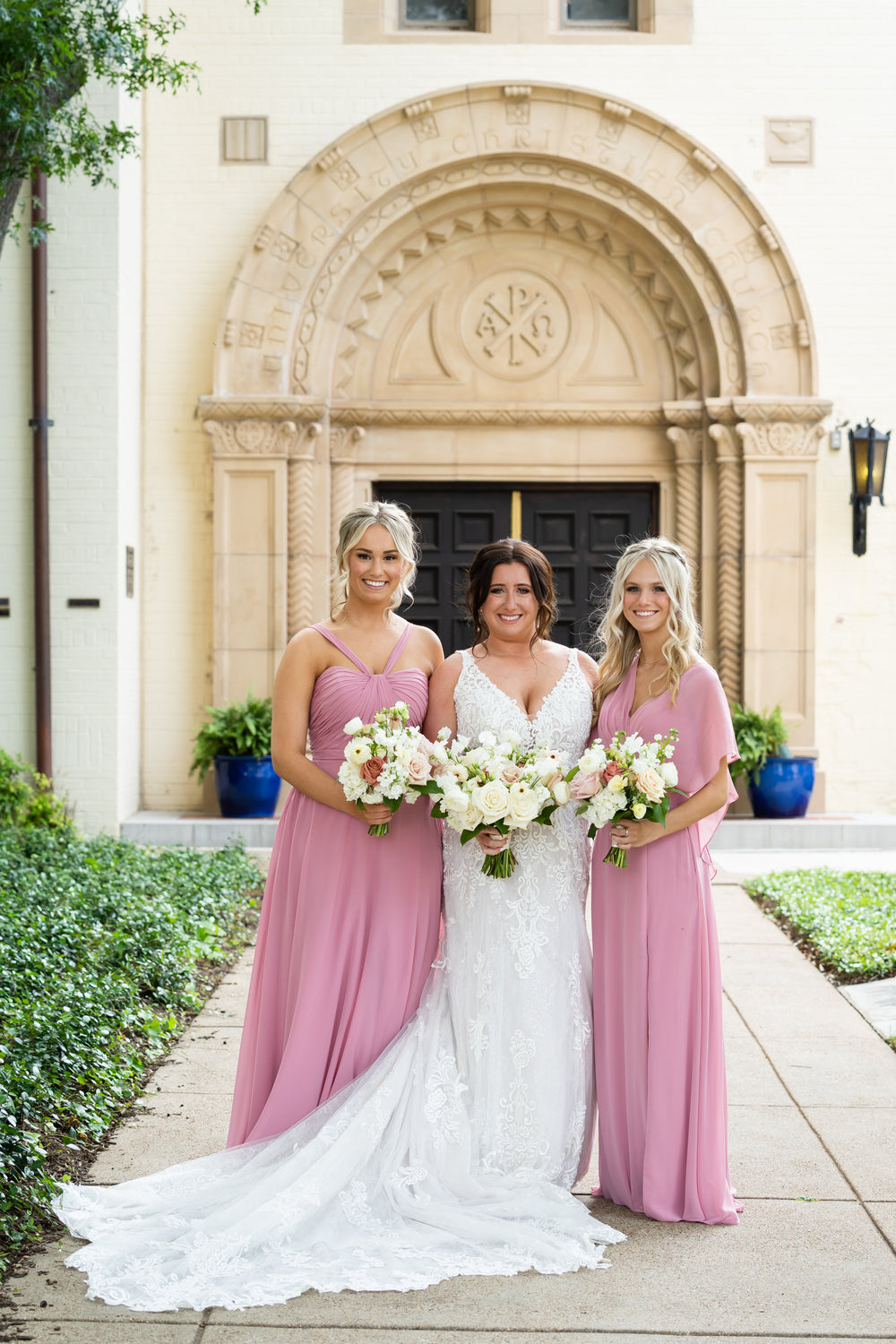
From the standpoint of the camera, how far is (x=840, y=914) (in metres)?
8.28

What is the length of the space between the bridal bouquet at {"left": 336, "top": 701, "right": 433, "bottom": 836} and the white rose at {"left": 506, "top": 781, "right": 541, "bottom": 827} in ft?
0.84

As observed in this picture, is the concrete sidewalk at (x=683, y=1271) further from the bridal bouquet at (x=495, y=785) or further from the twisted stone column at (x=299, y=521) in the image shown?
the twisted stone column at (x=299, y=521)

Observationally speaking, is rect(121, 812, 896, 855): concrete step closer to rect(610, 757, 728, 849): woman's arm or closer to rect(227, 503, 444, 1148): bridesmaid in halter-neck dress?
rect(227, 503, 444, 1148): bridesmaid in halter-neck dress

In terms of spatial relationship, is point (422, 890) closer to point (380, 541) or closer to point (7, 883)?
point (380, 541)

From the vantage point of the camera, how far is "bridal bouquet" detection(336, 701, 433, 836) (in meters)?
3.85

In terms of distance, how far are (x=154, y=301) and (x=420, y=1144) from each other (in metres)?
9.67

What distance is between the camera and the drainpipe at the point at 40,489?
36.2 feet

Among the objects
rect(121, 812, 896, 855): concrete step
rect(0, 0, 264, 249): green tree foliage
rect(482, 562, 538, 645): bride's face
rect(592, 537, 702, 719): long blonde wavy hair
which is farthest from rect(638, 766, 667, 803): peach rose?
rect(121, 812, 896, 855): concrete step

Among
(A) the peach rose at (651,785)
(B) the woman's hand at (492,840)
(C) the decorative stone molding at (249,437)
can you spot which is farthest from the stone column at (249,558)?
(A) the peach rose at (651,785)

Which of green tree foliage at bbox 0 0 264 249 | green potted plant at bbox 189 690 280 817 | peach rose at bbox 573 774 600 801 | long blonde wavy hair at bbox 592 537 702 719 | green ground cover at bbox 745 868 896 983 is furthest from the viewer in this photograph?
green potted plant at bbox 189 690 280 817

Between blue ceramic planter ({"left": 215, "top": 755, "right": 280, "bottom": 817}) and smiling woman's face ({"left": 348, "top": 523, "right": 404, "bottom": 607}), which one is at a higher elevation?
smiling woman's face ({"left": 348, "top": 523, "right": 404, "bottom": 607})

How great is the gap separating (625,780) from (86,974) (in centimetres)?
318

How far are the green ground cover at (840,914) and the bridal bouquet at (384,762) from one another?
160 inches

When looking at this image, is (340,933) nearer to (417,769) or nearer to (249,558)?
(417,769)
